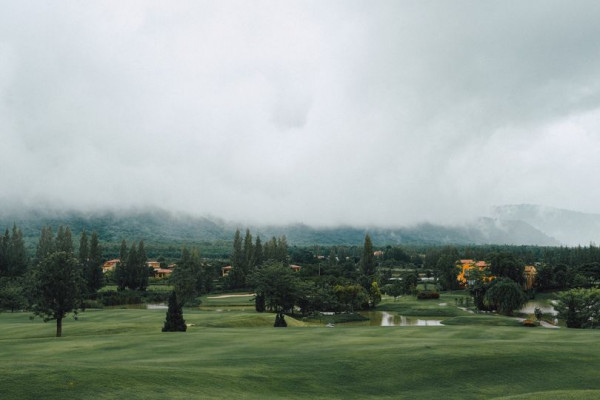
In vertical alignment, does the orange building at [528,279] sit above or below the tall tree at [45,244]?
below

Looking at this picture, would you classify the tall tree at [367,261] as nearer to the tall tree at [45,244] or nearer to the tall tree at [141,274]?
the tall tree at [141,274]

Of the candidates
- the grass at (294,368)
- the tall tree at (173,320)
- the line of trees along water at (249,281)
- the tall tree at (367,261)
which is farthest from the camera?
the tall tree at (367,261)

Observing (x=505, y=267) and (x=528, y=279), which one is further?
(x=528, y=279)

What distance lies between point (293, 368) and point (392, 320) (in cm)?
6110

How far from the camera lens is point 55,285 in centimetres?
5003

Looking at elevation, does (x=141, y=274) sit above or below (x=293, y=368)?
below

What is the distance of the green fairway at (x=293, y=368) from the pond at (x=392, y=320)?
126ft

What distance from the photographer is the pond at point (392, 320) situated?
79.9 meters

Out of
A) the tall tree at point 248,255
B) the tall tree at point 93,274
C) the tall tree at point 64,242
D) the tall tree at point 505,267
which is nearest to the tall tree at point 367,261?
the tall tree at point 248,255

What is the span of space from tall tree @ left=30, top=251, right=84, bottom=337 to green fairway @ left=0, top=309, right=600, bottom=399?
9560mm

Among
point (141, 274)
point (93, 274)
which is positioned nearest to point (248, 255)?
point (141, 274)

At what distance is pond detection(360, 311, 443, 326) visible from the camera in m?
79.9

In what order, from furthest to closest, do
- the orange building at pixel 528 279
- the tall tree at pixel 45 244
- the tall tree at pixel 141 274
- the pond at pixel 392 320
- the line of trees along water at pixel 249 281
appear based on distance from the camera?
the tall tree at pixel 45 244, the tall tree at pixel 141 274, the orange building at pixel 528 279, the pond at pixel 392 320, the line of trees along water at pixel 249 281

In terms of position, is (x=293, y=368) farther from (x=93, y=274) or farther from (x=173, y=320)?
(x=93, y=274)
